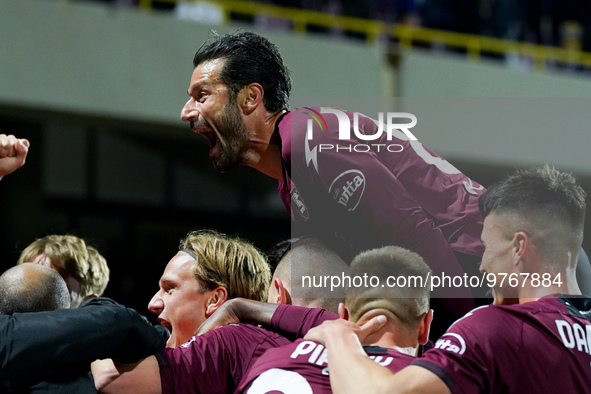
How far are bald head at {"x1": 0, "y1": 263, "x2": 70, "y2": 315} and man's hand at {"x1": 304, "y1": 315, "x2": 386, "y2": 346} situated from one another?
0.83 m

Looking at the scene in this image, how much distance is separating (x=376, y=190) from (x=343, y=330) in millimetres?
675

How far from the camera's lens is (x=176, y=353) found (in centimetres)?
254

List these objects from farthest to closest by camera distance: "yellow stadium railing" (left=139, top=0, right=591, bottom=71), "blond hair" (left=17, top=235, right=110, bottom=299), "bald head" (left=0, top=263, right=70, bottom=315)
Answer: "yellow stadium railing" (left=139, top=0, right=591, bottom=71) → "blond hair" (left=17, top=235, right=110, bottom=299) → "bald head" (left=0, top=263, right=70, bottom=315)

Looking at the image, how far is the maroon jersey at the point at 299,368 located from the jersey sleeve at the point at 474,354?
17 centimetres

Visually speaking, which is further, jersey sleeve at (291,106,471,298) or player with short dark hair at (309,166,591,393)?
jersey sleeve at (291,106,471,298)

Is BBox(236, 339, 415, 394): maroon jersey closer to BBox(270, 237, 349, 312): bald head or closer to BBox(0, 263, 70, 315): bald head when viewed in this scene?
BBox(270, 237, 349, 312): bald head

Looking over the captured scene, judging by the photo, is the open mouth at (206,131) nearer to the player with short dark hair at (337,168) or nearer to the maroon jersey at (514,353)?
the player with short dark hair at (337,168)

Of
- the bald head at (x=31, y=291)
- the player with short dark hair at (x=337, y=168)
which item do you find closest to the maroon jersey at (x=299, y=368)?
the player with short dark hair at (x=337, y=168)

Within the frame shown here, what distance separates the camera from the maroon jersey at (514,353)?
2.07 metres

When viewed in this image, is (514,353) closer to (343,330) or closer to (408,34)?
(343,330)

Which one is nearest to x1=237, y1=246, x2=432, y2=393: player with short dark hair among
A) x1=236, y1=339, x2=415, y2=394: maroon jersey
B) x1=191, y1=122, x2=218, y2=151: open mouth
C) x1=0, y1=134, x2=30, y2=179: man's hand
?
x1=236, y1=339, x2=415, y2=394: maroon jersey

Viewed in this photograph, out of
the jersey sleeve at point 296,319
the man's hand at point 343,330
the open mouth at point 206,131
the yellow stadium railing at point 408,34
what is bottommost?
the jersey sleeve at point 296,319

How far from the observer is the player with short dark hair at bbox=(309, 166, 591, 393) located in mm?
2064

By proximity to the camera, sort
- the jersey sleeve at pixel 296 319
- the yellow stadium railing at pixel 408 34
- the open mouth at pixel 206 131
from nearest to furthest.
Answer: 1. the jersey sleeve at pixel 296 319
2. the open mouth at pixel 206 131
3. the yellow stadium railing at pixel 408 34
